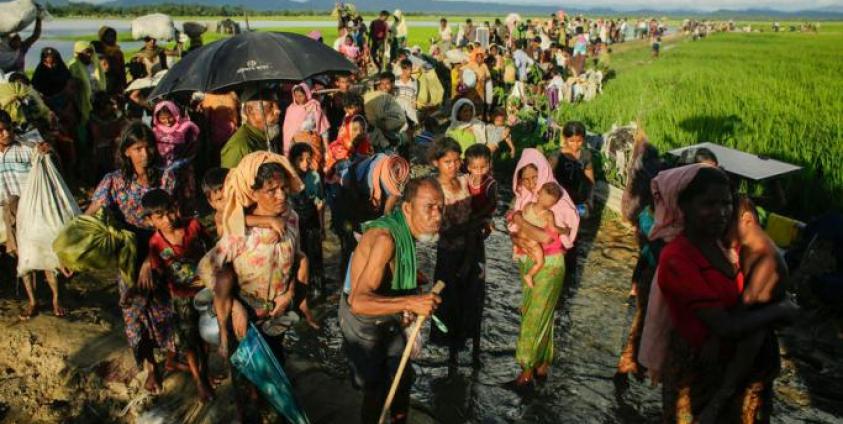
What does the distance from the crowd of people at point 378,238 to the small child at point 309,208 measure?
0.02 metres

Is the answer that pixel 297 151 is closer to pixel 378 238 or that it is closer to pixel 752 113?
pixel 378 238

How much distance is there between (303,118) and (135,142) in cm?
276

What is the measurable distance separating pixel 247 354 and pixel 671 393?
2.16 m

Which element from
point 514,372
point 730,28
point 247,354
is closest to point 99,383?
point 247,354

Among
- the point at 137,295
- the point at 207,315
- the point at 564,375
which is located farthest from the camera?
the point at 564,375

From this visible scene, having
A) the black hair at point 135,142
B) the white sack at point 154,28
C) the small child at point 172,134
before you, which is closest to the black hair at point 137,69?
the white sack at point 154,28

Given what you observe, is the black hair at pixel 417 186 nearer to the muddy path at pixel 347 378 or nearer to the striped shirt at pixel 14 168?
the muddy path at pixel 347 378

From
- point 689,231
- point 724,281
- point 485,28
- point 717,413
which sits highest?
point 485,28

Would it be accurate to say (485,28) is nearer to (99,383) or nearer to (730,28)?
(99,383)

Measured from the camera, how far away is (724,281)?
2416 millimetres

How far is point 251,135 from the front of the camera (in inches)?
210

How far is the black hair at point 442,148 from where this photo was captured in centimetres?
408

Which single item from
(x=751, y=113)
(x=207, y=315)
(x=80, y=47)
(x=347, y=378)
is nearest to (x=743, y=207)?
(x=347, y=378)

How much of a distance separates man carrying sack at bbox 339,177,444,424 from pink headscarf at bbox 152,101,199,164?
3.34 m
